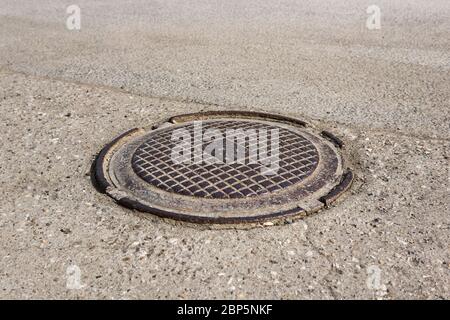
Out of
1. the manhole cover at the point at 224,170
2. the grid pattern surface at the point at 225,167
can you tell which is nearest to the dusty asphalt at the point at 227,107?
the manhole cover at the point at 224,170

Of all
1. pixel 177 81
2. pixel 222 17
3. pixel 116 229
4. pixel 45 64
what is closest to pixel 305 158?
pixel 116 229

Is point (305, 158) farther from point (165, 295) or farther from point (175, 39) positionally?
point (175, 39)

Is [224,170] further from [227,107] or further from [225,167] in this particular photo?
[227,107]

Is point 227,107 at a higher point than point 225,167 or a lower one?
higher

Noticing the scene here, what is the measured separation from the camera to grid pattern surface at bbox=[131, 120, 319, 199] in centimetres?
282

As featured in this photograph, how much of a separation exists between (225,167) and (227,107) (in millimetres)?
1190

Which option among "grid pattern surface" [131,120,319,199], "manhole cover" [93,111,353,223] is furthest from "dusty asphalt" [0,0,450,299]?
"grid pattern surface" [131,120,319,199]

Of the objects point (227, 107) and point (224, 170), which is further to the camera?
point (227, 107)

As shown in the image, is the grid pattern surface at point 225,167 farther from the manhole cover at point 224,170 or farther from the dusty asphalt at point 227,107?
the dusty asphalt at point 227,107

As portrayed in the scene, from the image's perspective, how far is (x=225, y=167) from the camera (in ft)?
9.89

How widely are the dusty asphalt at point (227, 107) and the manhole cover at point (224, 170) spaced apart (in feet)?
0.36

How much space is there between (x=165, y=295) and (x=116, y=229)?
0.57m

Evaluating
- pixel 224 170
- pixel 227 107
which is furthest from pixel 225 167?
pixel 227 107

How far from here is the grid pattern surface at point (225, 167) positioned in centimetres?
282
